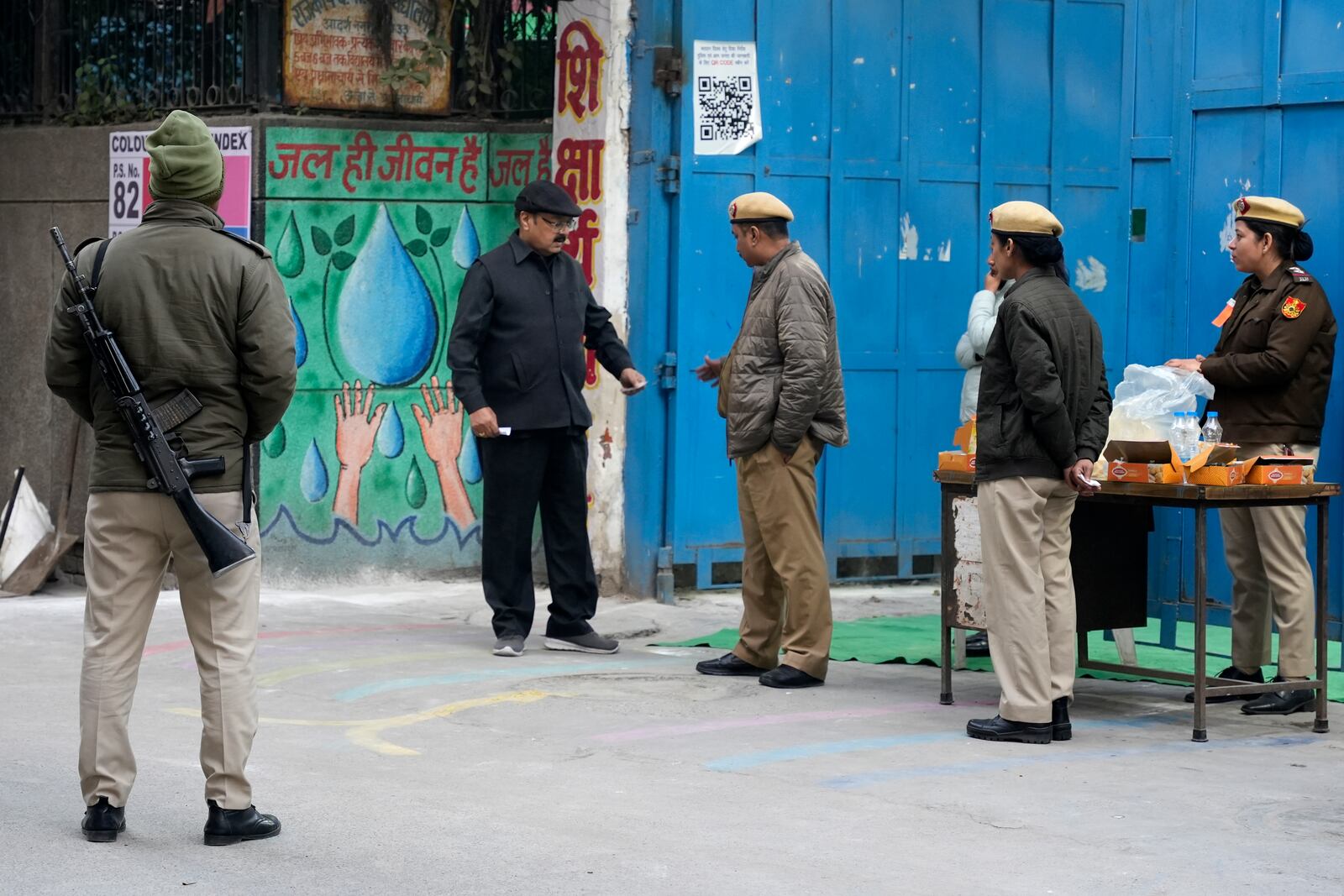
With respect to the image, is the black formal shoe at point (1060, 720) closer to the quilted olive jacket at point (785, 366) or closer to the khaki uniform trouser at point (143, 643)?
the quilted olive jacket at point (785, 366)

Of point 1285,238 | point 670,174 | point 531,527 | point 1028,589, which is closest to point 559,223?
point 531,527

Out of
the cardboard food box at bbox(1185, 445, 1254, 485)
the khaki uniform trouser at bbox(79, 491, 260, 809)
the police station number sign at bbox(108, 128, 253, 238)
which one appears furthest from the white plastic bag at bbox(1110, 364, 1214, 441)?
the police station number sign at bbox(108, 128, 253, 238)

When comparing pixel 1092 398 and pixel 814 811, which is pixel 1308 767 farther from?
pixel 814 811

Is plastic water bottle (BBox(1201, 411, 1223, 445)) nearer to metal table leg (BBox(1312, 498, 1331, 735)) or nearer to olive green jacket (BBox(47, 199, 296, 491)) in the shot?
metal table leg (BBox(1312, 498, 1331, 735))

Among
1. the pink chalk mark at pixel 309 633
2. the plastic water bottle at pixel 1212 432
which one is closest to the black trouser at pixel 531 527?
Answer: the pink chalk mark at pixel 309 633

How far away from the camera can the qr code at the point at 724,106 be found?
32.3 ft

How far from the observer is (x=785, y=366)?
7672mm

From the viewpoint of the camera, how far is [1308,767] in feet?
21.3

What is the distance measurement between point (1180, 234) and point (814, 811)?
4.41m

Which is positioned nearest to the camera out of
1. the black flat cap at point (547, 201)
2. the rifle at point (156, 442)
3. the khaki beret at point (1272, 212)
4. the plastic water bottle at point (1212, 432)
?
the rifle at point (156, 442)

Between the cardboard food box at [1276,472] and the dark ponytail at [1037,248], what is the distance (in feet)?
3.44

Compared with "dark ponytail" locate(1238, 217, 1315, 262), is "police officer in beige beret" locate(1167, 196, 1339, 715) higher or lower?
lower

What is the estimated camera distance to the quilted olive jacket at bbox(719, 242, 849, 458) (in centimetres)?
763

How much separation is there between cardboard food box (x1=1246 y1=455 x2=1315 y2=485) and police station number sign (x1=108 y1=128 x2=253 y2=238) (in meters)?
5.19
